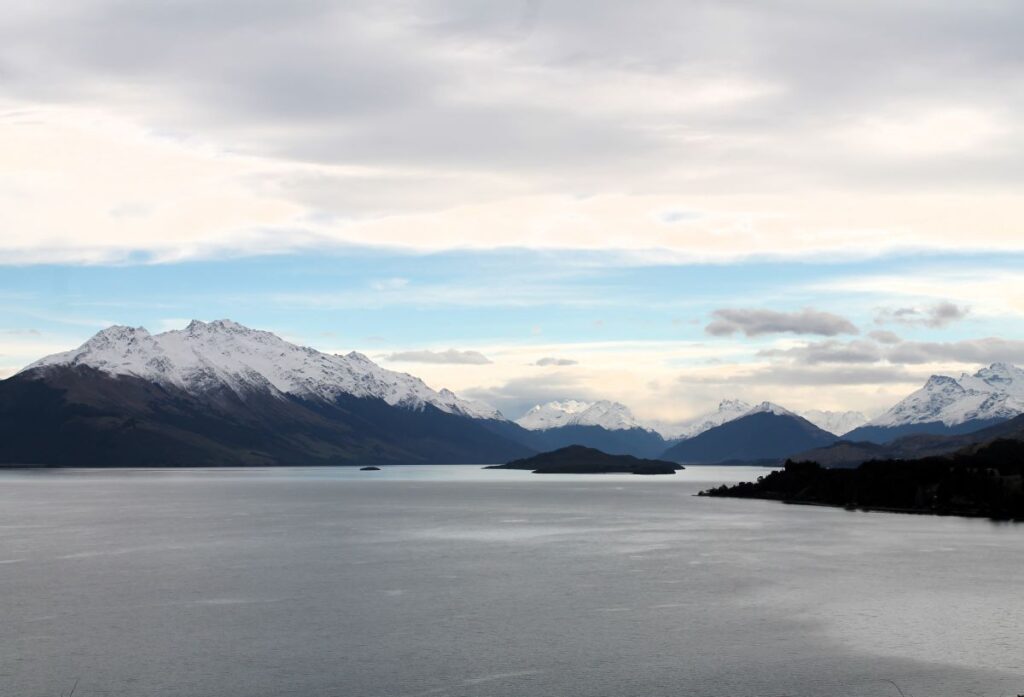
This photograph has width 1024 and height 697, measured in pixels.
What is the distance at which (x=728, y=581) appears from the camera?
98.6 meters

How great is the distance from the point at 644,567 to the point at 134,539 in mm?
69850

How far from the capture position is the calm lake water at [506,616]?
193 ft

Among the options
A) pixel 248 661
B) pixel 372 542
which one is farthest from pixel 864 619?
pixel 372 542

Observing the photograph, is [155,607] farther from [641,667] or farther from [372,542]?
[372,542]

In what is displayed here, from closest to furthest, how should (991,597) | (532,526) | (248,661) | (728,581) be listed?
(248,661), (991,597), (728,581), (532,526)

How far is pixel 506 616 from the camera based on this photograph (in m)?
78.5

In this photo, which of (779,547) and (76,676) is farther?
(779,547)

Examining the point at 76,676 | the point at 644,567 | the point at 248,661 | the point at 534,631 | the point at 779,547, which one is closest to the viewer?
the point at 76,676

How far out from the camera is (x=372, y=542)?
13612 centimetres

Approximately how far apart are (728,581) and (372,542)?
53.4 metres

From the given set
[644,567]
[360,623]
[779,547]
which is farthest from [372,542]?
[360,623]

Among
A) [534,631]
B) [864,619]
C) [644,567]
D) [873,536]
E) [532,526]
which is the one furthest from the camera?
[532,526]

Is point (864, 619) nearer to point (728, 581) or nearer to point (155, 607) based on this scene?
point (728, 581)

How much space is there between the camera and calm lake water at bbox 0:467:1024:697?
193 ft
